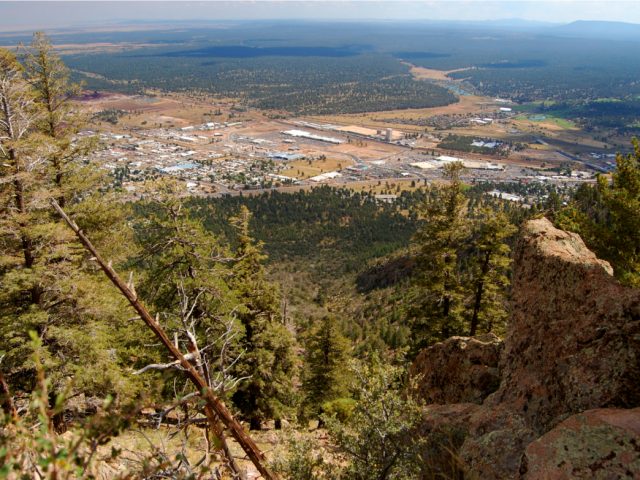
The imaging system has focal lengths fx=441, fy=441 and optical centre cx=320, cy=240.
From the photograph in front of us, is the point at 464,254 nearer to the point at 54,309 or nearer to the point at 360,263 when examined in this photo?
the point at 360,263

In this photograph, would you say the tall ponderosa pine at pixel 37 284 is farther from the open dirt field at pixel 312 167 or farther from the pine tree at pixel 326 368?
the open dirt field at pixel 312 167

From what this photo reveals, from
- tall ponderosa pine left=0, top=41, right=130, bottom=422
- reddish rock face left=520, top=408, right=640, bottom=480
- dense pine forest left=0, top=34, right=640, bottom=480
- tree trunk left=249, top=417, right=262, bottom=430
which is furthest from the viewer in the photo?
tree trunk left=249, top=417, right=262, bottom=430

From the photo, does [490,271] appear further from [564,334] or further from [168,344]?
[168,344]

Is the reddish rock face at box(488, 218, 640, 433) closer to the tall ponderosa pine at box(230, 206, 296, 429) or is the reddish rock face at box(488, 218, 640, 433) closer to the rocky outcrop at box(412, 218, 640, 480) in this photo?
the rocky outcrop at box(412, 218, 640, 480)

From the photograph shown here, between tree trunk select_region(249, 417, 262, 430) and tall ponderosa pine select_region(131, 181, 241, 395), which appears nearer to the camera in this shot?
tall ponderosa pine select_region(131, 181, 241, 395)

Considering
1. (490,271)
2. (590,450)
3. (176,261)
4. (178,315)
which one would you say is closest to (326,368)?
(490,271)

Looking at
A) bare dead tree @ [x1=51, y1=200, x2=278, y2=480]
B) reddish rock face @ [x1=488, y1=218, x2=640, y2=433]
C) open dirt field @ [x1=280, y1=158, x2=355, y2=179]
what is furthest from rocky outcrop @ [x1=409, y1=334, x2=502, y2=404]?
open dirt field @ [x1=280, y1=158, x2=355, y2=179]
